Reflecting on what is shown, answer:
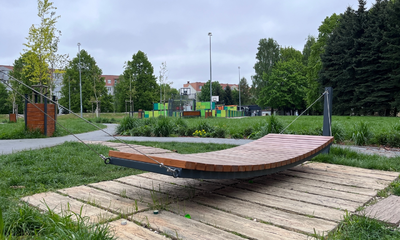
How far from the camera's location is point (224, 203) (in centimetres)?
274

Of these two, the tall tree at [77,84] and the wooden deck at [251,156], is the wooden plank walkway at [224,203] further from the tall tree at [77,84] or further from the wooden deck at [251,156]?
the tall tree at [77,84]

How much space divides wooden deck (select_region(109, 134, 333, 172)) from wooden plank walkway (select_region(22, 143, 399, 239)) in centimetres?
33

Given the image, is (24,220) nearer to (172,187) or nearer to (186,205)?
(186,205)

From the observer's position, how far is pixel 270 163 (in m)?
3.07

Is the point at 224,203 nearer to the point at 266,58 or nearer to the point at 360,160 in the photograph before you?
the point at 360,160

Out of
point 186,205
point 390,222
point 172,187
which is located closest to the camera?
point 390,222

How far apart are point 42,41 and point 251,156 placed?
17.2 m

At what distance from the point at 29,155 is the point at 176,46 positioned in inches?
807

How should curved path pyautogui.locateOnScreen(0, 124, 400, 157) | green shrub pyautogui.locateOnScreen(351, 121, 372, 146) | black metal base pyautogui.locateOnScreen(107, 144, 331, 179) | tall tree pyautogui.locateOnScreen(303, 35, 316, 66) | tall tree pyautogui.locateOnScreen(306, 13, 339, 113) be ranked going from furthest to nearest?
tall tree pyautogui.locateOnScreen(303, 35, 316, 66), tall tree pyautogui.locateOnScreen(306, 13, 339, 113), green shrub pyautogui.locateOnScreen(351, 121, 372, 146), curved path pyautogui.locateOnScreen(0, 124, 400, 157), black metal base pyautogui.locateOnScreen(107, 144, 331, 179)

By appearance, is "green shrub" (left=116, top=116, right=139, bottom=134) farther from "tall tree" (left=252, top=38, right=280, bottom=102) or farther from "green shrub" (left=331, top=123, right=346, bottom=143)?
"tall tree" (left=252, top=38, right=280, bottom=102)

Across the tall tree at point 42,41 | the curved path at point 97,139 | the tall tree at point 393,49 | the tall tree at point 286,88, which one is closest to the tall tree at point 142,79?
the tall tree at point 286,88

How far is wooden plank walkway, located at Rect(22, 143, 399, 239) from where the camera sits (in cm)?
207

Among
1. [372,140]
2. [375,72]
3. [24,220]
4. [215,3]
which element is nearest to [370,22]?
[375,72]

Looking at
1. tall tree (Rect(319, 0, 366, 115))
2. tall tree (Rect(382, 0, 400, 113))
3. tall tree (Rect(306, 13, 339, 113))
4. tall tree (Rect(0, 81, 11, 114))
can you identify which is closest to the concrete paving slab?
tall tree (Rect(382, 0, 400, 113))
